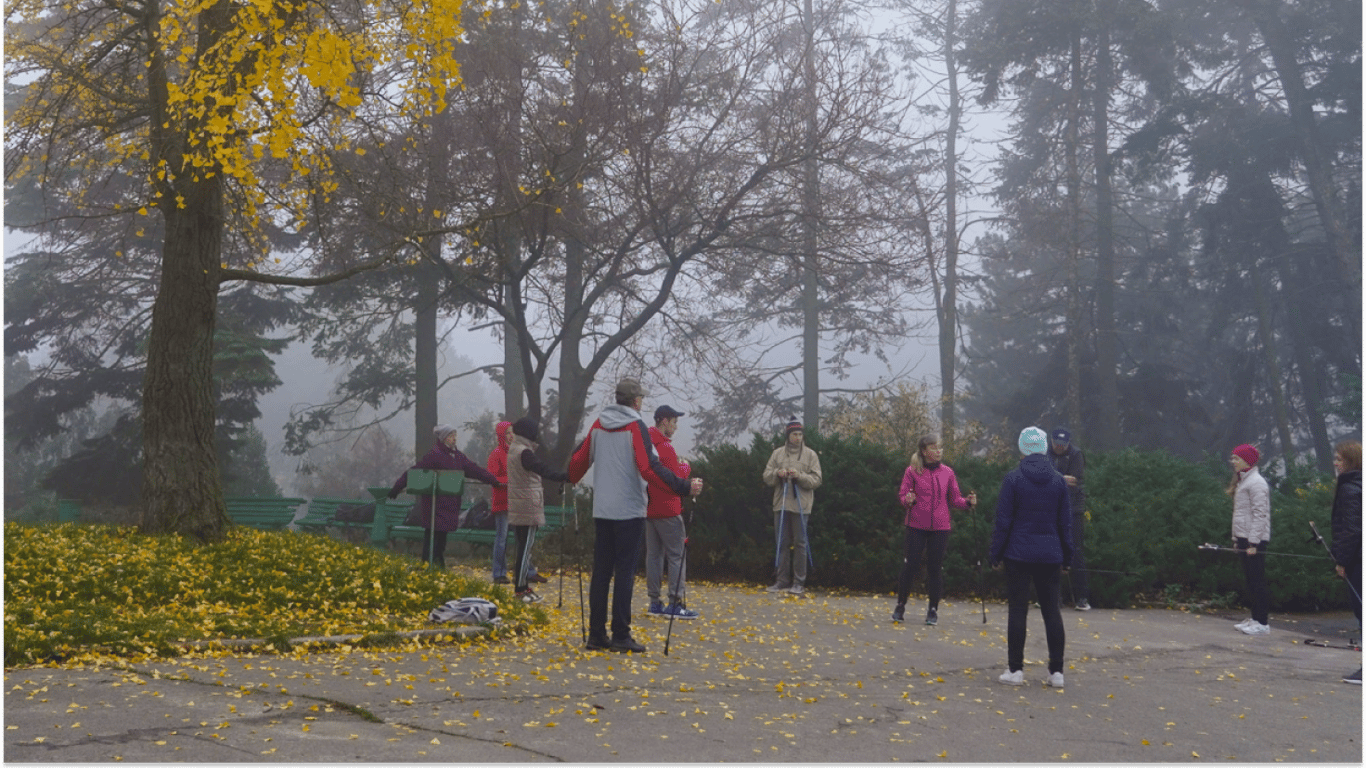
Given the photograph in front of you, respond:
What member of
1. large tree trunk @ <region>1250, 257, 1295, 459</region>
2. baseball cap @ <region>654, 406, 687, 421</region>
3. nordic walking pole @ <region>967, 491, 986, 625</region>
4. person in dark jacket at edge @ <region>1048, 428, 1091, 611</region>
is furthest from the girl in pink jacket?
large tree trunk @ <region>1250, 257, 1295, 459</region>

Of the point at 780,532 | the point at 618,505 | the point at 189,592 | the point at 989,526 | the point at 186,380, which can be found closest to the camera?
the point at 618,505

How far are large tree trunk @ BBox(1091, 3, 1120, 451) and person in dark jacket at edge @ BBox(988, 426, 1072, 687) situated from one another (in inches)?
1001

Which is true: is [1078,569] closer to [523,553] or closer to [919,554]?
[919,554]

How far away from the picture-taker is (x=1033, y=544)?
7598mm

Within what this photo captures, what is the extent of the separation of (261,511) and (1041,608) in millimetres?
14985

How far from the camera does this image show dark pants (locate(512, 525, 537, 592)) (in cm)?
1117

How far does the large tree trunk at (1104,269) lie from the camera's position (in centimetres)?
3184

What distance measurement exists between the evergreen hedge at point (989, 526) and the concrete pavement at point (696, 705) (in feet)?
10.8

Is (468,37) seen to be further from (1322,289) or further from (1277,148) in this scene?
(1322,289)

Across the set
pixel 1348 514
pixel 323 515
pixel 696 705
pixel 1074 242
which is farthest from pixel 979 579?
pixel 1074 242

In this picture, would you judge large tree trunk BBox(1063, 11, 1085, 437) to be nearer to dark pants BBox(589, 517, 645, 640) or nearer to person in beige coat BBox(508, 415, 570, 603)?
person in beige coat BBox(508, 415, 570, 603)

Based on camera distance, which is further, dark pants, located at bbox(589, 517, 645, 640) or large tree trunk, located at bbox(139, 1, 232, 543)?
large tree trunk, located at bbox(139, 1, 232, 543)

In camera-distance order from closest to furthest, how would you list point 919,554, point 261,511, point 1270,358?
point 919,554 → point 261,511 → point 1270,358

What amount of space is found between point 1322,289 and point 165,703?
3451cm
